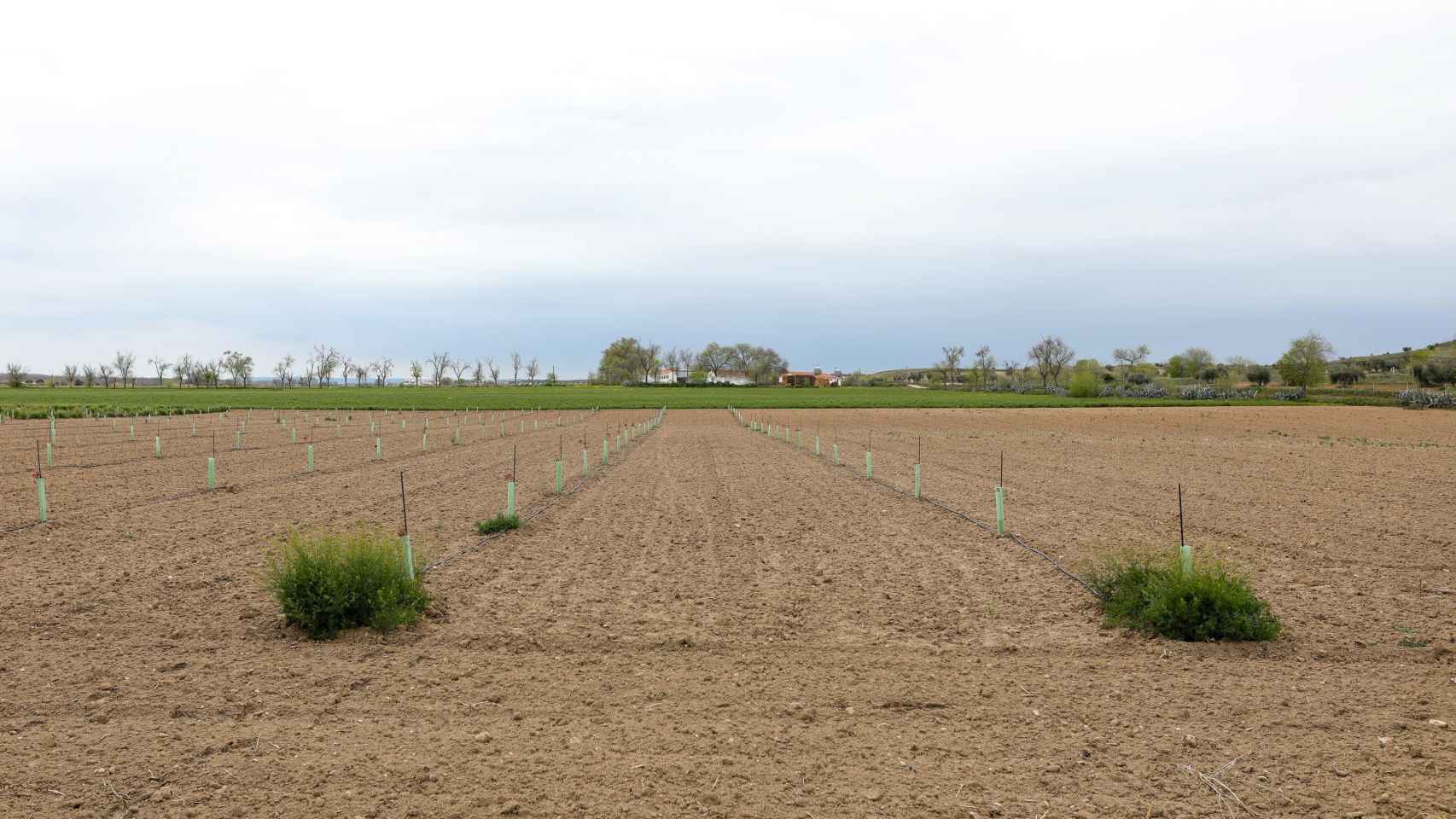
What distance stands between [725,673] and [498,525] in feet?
25.8

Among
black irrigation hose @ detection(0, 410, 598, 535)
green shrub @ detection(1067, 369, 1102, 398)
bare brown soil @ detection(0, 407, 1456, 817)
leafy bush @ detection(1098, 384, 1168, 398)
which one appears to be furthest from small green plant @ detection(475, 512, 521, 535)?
green shrub @ detection(1067, 369, 1102, 398)

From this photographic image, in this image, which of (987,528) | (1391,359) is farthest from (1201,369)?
(987,528)

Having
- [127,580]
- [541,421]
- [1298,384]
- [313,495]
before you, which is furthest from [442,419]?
[1298,384]

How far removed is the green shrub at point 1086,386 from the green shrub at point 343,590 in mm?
117416

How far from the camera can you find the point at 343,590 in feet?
27.9

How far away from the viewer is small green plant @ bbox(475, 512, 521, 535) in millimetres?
14008

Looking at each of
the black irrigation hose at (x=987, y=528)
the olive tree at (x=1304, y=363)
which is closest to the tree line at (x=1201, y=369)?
the olive tree at (x=1304, y=363)

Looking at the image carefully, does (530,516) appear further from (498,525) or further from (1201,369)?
(1201,369)

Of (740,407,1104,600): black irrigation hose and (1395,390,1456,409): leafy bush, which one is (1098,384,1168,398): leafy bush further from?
(740,407,1104,600): black irrigation hose

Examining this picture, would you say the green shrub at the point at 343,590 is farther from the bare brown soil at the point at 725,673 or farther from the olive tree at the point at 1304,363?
the olive tree at the point at 1304,363

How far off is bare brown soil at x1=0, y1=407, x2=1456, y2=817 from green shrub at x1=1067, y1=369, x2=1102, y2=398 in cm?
10343

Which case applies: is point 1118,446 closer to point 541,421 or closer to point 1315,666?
point 1315,666

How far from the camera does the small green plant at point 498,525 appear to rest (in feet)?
46.0

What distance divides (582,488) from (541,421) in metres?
39.5
